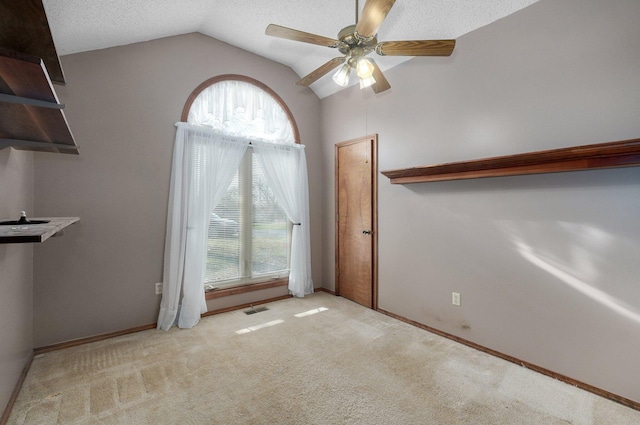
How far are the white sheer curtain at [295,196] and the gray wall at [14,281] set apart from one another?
220 cm

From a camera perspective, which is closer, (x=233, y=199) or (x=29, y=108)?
(x=29, y=108)

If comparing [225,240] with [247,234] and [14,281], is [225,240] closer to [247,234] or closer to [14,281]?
[247,234]

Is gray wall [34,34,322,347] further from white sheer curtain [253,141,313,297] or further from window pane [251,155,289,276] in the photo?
white sheer curtain [253,141,313,297]

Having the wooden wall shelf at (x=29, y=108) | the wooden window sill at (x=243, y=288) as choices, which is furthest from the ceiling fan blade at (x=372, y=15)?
the wooden window sill at (x=243, y=288)

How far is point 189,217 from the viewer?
3.12 meters

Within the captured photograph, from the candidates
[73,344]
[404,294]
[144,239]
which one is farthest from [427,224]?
[73,344]

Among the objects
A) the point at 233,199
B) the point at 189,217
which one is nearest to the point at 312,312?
the point at 233,199

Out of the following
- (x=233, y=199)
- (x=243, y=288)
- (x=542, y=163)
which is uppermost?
(x=542, y=163)

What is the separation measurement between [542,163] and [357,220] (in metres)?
2.07

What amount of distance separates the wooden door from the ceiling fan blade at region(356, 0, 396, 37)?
5.99ft

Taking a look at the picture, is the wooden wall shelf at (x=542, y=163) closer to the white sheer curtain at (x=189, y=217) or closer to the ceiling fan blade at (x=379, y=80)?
the ceiling fan blade at (x=379, y=80)

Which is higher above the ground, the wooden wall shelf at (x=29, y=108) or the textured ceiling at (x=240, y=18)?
the textured ceiling at (x=240, y=18)

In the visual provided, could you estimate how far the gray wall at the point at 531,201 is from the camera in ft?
6.28

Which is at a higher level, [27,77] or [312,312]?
[27,77]
